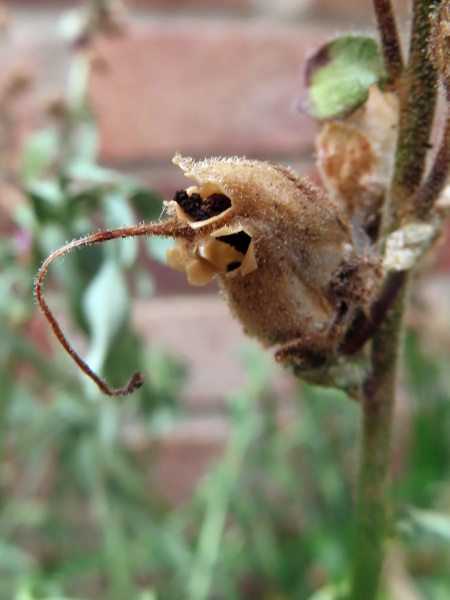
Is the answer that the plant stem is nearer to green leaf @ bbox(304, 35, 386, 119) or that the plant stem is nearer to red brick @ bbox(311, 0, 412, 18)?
green leaf @ bbox(304, 35, 386, 119)

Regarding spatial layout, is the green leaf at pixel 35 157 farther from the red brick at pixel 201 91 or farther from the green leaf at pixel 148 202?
the red brick at pixel 201 91

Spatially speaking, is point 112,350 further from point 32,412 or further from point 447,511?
point 447,511

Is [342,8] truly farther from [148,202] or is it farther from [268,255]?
[268,255]

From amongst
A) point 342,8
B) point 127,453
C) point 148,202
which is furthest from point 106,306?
point 342,8

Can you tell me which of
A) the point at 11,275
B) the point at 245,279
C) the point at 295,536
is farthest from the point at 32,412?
the point at 245,279

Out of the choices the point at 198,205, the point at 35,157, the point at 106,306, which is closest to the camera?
the point at 198,205

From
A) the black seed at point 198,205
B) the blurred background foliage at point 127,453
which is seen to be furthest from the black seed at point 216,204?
the blurred background foliage at point 127,453
